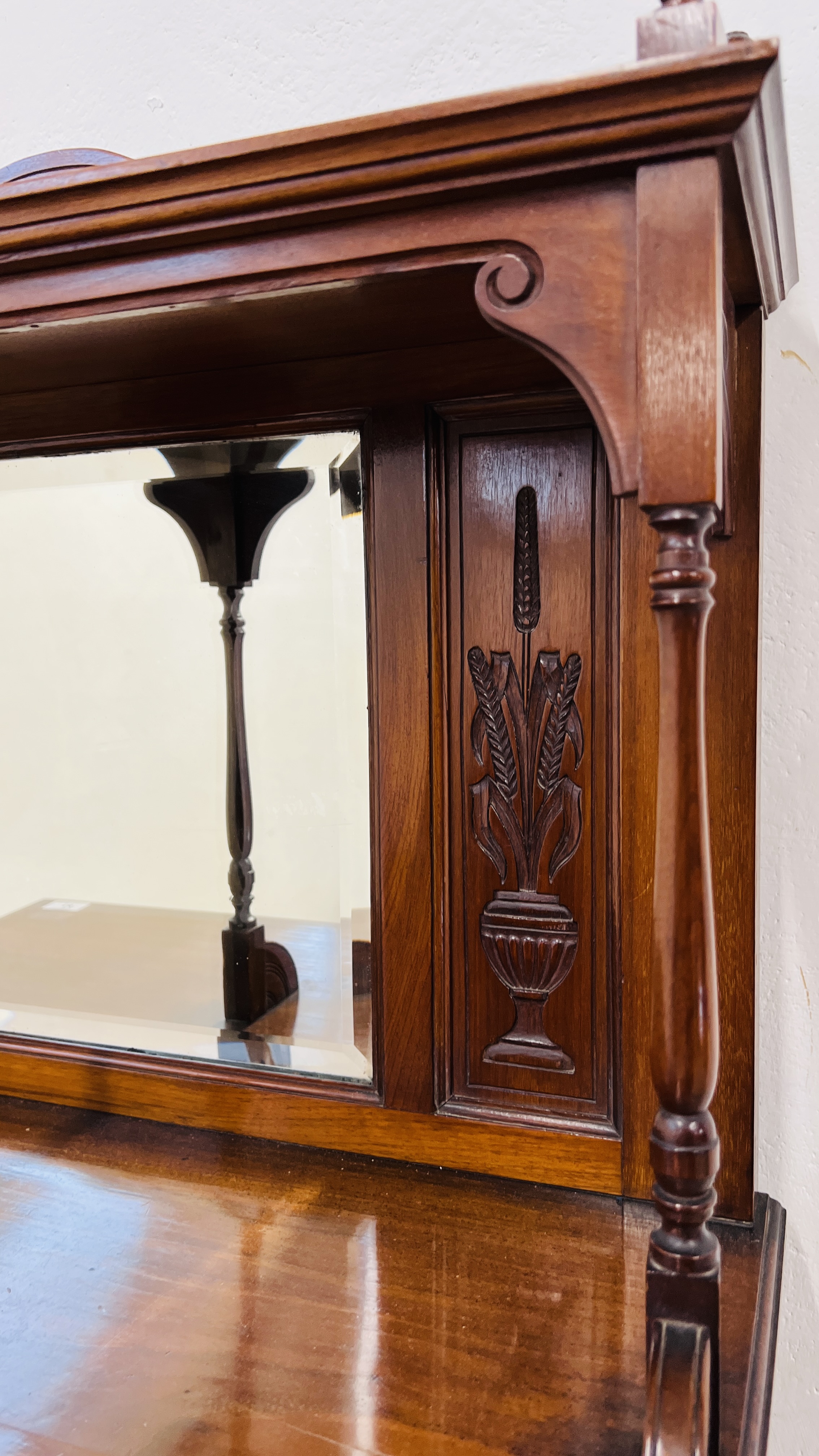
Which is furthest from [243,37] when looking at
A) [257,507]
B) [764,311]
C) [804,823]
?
[804,823]

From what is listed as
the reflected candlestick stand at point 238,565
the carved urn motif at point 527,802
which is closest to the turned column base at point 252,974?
the reflected candlestick stand at point 238,565

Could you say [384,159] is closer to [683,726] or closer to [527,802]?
[683,726]

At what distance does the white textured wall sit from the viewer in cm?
101

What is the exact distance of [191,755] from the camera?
1256mm

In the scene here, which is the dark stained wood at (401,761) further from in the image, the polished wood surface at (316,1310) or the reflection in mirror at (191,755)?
the polished wood surface at (316,1310)

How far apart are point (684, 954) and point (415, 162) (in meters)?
0.52

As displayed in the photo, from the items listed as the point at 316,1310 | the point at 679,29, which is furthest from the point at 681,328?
the point at 316,1310

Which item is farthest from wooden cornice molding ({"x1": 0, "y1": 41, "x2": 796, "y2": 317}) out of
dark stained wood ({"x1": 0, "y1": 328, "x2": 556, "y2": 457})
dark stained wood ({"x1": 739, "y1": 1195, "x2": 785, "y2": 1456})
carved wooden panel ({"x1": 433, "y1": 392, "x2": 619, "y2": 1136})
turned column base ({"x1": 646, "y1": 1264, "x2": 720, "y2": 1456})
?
dark stained wood ({"x1": 739, "y1": 1195, "x2": 785, "y2": 1456})

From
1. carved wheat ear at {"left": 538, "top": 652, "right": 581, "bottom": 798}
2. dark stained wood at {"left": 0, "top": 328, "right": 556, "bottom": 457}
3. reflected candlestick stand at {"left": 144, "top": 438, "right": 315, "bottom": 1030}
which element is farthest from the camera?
reflected candlestick stand at {"left": 144, "top": 438, "right": 315, "bottom": 1030}

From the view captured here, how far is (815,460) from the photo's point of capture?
3.31 ft

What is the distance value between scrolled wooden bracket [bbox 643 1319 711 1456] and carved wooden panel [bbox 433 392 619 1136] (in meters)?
0.39

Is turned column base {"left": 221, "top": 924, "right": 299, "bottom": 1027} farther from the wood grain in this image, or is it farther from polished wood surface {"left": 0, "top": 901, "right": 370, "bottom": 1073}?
the wood grain

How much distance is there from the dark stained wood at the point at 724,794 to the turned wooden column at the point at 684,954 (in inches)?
13.2

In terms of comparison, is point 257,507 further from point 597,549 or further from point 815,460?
point 815,460
